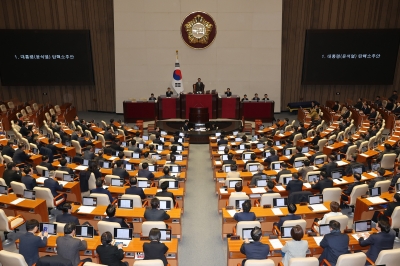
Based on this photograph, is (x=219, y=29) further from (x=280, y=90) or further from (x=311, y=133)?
(x=311, y=133)

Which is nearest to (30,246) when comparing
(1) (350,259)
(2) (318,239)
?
(2) (318,239)

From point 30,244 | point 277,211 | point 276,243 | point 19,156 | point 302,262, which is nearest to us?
point 302,262

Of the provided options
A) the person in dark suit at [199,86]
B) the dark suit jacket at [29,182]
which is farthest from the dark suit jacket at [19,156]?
the person in dark suit at [199,86]

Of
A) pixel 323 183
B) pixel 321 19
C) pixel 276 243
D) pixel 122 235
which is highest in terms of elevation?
pixel 321 19

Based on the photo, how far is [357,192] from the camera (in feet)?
30.9

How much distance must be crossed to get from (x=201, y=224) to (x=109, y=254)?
3.84 m

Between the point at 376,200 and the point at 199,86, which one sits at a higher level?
the point at 199,86

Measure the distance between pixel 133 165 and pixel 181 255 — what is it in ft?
13.9

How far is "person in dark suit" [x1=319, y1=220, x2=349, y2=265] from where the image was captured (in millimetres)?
6488

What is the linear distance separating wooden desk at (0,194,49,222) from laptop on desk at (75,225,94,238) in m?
2.05

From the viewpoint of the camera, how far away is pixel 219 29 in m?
22.9

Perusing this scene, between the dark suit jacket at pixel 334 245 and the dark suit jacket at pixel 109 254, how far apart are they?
12.0ft

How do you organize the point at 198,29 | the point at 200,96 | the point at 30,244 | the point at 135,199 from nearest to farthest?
the point at 30,244 < the point at 135,199 < the point at 200,96 < the point at 198,29

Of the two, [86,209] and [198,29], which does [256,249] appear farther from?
[198,29]
